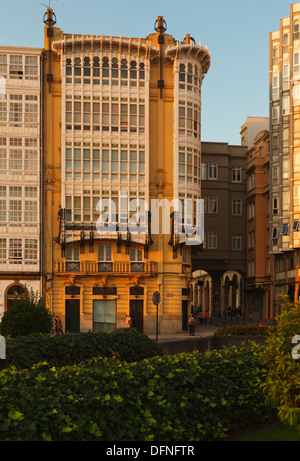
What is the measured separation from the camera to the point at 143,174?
65.0 m

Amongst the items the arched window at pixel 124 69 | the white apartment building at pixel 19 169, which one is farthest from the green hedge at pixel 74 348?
the arched window at pixel 124 69

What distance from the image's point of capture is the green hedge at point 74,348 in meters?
17.0

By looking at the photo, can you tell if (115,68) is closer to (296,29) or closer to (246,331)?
(296,29)

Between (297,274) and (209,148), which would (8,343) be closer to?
(297,274)

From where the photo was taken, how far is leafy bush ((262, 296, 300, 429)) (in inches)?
489

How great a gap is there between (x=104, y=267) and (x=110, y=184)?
740cm

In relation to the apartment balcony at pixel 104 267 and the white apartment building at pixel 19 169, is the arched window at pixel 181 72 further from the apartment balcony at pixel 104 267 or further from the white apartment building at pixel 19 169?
the apartment balcony at pixel 104 267

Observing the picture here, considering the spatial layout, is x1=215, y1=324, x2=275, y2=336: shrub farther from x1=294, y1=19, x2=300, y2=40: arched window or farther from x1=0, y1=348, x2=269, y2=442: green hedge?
x1=294, y1=19, x2=300, y2=40: arched window

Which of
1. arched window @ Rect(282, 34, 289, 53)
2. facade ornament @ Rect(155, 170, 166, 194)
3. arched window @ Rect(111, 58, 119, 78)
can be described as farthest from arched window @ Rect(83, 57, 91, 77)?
arched window @ Rect(282, 34, 289, 53)

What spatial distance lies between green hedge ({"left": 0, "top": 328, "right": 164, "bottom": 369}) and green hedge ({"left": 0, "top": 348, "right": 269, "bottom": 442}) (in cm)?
248

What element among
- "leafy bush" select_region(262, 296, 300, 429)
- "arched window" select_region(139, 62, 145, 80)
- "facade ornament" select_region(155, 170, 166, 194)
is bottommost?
"leafy bush" select_region(262, 296, 300, 429)

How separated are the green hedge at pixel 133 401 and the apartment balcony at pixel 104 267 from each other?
156 ft

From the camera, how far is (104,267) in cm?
6406
